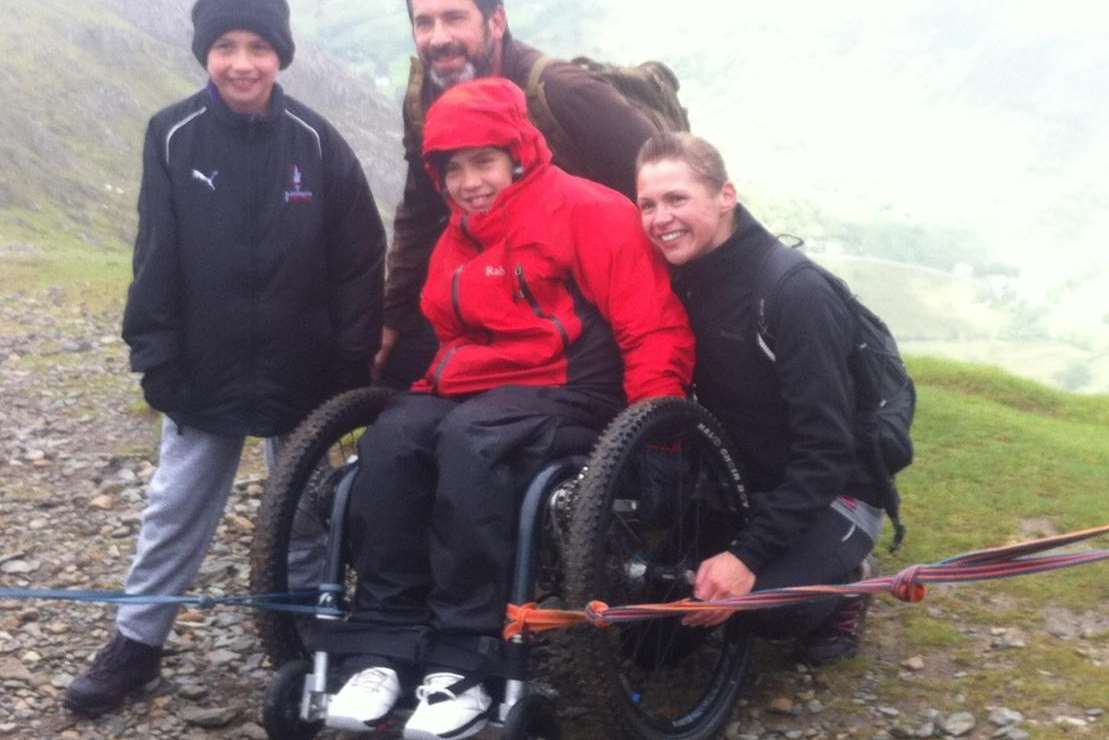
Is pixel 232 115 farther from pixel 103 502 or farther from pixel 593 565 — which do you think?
pixel 103 502

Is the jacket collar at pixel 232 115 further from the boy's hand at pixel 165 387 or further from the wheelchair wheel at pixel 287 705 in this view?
the wheelchair wheel at pixel 287 705

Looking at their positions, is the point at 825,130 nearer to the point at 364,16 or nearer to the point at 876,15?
the point at 876,15

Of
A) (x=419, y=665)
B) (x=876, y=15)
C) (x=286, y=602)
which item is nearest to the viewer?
(x=419, y=665)

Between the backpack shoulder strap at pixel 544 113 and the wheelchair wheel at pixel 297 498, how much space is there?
4.75 feet

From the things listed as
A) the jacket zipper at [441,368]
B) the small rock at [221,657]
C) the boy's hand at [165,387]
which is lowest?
the small rock at [221,657]

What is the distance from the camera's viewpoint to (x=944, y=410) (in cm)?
984

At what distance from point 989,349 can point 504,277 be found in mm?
85048

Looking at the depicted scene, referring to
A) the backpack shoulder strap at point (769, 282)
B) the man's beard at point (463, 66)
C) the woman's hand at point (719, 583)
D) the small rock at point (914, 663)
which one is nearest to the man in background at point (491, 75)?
the man's beard at point (463, 66)

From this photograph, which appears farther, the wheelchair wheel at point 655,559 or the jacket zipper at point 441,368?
the jacket zipper at point 441,368

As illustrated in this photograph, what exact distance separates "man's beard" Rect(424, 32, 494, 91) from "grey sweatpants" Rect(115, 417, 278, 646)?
184 cm

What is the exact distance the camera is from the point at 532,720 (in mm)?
4344

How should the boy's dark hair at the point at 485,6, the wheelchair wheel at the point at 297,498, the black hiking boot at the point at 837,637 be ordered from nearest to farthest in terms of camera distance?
the wheelchair wheel at the point at 297,498 < the black hiking boot at the point at 837,637 < the boy's dark hair at the point at 485,6

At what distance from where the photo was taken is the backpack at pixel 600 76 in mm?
5809

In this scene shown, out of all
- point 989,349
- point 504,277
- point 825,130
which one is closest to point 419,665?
point 504,277
